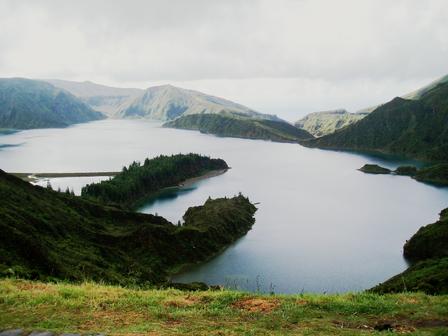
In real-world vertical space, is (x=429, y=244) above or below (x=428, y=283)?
below

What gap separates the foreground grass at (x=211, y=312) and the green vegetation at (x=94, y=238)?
33028mm

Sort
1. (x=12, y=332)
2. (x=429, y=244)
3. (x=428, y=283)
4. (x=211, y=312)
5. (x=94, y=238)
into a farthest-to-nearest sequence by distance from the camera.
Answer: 1. (x=429, y=244)
2. (x=94, y=238)
3. (x=428, y=283)
4. (x=211, y=312)
5. (x=12, y=332)

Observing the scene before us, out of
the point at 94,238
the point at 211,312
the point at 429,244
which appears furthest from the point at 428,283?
the point at 94,238

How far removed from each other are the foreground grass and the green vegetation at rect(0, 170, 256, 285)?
108 feet

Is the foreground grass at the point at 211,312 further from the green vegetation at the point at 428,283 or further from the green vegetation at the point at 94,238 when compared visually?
the green vegetation at the point at 94,238

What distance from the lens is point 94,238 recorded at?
10231 centimetres

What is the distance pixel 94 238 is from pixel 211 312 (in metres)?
83.1

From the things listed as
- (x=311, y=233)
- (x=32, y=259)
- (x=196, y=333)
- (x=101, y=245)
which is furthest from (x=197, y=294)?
(x=311, y=233)

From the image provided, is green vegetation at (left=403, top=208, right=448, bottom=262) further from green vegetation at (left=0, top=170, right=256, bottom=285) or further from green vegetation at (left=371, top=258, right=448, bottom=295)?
green vegetation at (left=0, top=170, right=256, bottom=285)

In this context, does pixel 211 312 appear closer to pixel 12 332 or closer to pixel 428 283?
pixel 12 332

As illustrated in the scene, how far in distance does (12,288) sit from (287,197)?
174m

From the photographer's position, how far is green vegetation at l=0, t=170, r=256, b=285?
67.2 m

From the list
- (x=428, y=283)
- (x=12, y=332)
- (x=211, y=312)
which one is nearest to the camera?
(x=12, y=332)

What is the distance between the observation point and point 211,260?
4609 inches
